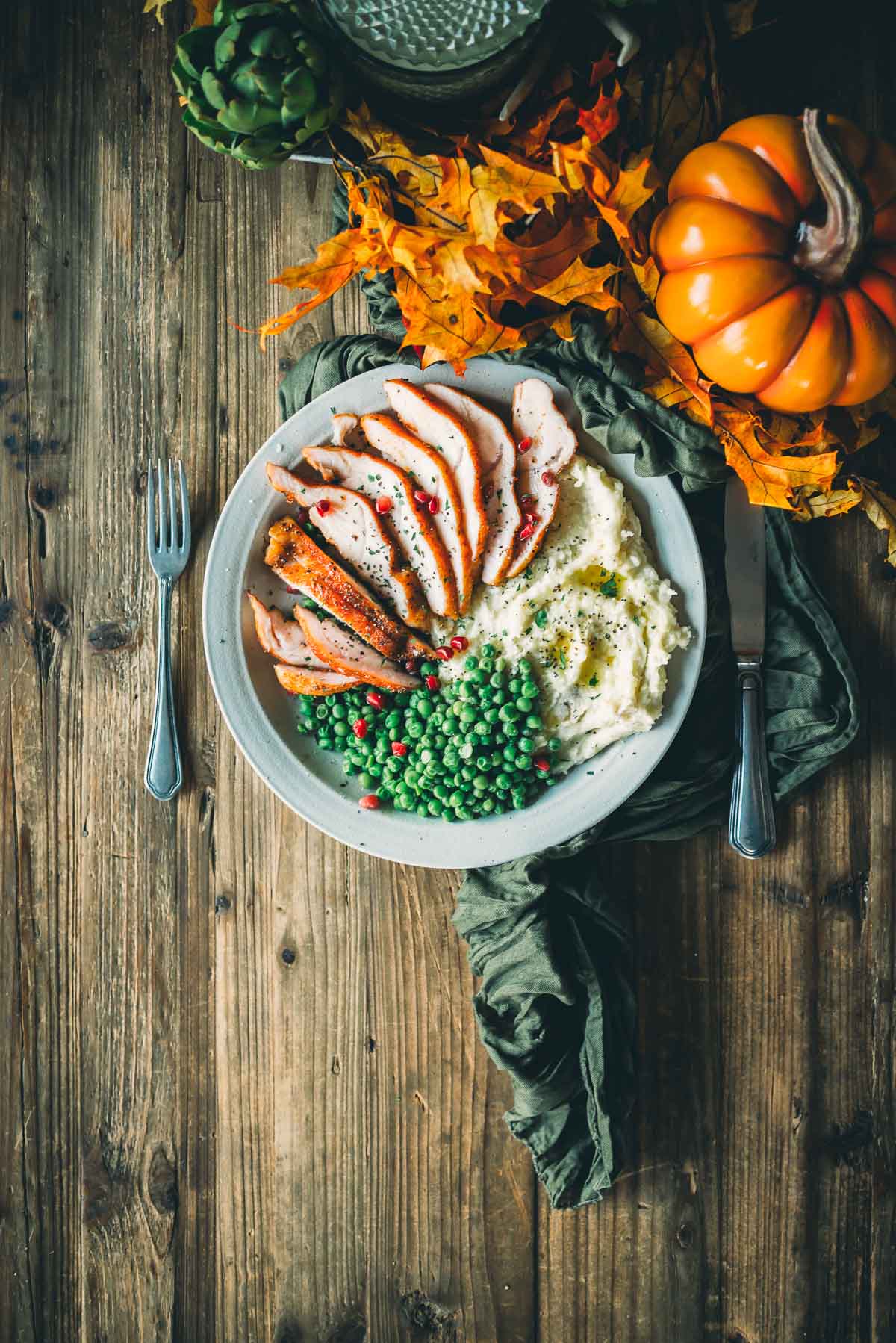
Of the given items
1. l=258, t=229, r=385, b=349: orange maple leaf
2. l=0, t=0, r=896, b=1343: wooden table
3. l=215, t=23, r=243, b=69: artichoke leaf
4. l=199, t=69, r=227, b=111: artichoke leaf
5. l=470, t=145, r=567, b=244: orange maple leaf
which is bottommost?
l=0, t=0, r=896, b=1343: wooden table

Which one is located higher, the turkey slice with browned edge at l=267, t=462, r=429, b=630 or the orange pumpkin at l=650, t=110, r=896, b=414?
the orange pumpkin at l=650, t=110, r=896, b=414

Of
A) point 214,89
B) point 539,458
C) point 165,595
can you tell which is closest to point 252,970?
point 165,595

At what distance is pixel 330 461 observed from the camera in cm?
254

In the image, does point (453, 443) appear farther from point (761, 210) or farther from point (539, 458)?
point (761, 210)

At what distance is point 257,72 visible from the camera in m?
2.16

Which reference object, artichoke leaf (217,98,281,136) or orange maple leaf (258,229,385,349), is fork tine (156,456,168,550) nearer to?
orange maple leaf (258,229,385,349)

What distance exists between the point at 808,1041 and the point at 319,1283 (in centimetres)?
164

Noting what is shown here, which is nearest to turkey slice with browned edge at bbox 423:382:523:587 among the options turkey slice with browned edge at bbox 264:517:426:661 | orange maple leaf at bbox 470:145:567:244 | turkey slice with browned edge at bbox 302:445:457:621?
turkey slice with browned edge at bbox 302:445:457:621

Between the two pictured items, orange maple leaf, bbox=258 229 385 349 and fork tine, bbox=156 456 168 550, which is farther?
fork tine, bbox=156 456 168 550

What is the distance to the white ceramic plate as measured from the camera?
2490 millimetres

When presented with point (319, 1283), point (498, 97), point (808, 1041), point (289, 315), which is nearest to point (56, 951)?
point (319, 1283)

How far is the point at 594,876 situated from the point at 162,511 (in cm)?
165

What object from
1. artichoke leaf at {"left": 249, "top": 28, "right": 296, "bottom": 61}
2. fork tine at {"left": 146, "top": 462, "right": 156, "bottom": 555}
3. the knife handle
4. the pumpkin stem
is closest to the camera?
the pumpkin stem

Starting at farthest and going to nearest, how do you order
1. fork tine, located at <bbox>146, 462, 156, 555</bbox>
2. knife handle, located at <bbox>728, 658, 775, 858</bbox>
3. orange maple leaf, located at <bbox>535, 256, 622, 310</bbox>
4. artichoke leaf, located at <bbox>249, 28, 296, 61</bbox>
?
fork tine, located at <bbox>146, 462, 156, 555</bbox>
knife handle, located at <bbox>728, 658, 775, 858</bbox>
orange maple leaf, located at <bbox>535, 256, 622, 310</bbox>
artichoke leaf, located at <bbox>249, 28, 296, 61</bbox>
